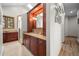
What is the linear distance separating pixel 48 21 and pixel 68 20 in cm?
24

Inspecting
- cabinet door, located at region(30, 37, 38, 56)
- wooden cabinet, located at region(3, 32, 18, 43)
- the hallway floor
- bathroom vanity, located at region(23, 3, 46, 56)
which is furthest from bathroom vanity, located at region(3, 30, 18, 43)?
the hallway floor

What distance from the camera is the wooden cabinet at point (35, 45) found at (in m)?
1.39

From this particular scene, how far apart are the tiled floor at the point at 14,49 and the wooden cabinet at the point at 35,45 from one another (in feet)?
0.27

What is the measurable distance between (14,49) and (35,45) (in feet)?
0.92

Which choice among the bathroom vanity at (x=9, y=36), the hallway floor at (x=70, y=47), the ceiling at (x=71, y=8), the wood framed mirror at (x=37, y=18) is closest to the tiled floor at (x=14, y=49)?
the bathroom vanity at (x=9, y=36)

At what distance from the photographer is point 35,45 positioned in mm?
1496

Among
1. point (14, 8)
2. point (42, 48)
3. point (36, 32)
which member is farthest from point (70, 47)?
point (14, 8)

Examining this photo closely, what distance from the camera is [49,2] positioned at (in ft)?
4.40

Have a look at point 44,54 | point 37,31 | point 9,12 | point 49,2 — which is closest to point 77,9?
point 49,2

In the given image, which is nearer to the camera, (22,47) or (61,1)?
(61,1)

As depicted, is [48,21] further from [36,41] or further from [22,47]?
[22,47]

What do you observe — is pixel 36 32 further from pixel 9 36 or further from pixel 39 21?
pixel 9 36

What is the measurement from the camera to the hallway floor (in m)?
1.38

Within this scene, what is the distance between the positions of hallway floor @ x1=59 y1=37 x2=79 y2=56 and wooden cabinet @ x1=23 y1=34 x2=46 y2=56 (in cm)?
24
